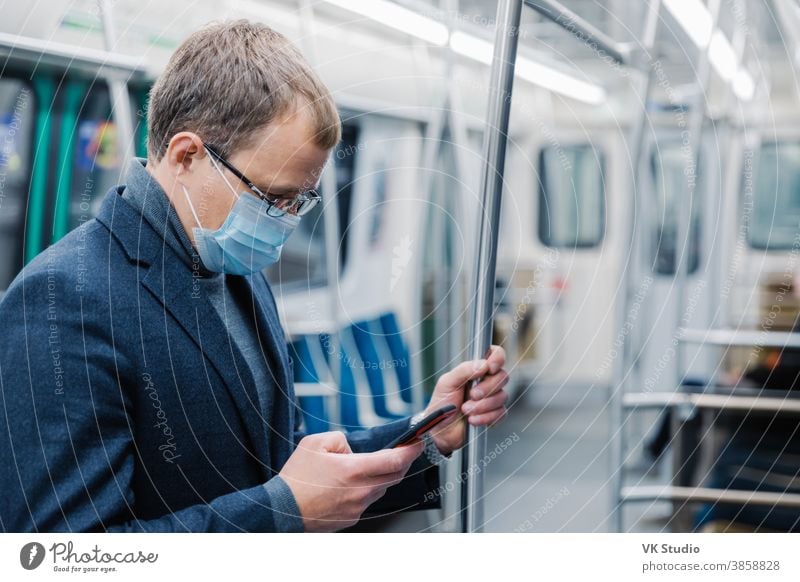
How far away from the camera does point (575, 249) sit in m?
5.30

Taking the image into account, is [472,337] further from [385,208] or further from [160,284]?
[385,208]

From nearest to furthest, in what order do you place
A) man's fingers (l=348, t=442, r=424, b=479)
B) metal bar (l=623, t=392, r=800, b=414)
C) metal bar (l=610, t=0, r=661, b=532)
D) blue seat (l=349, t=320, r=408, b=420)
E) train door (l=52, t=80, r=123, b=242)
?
1. man's fingers (l=348, t=442, r=424, b=479)
2. metal bar (l=610, t=0, r=661, b=532)
3. train door (l=52, t=80, r=123, b=242)
4. metal bar (l=623, t=392, r=800, b=414)
5. blue seat (l=349, t=320, r=408, b=420)

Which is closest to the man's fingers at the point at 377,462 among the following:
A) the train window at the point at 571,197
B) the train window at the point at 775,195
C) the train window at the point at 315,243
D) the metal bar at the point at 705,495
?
the metal bar at the point at 705,495

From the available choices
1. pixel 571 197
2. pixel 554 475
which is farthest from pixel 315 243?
pixel 571 197

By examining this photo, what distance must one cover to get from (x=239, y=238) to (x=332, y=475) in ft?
1.00

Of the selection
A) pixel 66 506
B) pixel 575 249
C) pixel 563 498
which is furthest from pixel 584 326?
pixel 66 506

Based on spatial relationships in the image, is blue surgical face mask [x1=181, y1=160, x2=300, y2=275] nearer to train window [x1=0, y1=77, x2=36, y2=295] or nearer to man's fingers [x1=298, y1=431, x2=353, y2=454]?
man's fingers [x1=298, y1=431, x2=353, y2=454]

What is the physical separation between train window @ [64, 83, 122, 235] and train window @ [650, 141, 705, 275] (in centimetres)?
294

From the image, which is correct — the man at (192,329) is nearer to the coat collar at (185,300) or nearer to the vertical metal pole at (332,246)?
the coat collar at (185,300)

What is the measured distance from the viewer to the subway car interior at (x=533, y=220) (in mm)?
1835

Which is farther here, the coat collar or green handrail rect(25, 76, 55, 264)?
green handrail rect(25, 76, 55, 264)

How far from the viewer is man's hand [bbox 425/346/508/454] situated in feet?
3.62

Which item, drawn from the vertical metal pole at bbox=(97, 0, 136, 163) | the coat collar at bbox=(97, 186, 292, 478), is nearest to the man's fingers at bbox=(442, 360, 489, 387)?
the coat collar at bbox=(97, 186, 292, 478)
